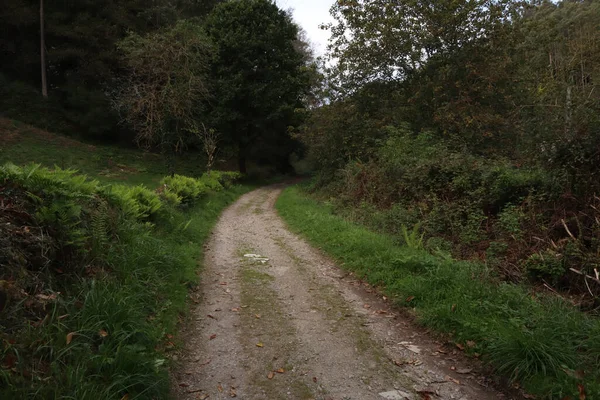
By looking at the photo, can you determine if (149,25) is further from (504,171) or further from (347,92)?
(504,171)

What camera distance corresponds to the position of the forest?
5.88 m

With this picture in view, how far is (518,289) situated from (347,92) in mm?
14624

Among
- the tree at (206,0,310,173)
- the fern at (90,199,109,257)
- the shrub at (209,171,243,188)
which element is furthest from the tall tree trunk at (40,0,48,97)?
the fern at (90,199,109,257)

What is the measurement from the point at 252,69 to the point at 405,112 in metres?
15.9

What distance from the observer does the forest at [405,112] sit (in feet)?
19.3

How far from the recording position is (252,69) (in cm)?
2770

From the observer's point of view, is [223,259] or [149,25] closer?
[223,259]

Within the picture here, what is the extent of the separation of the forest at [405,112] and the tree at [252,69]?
0.15 m

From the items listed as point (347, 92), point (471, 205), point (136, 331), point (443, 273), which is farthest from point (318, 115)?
point (136, 331)

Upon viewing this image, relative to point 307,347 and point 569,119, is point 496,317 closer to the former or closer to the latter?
point 307,347

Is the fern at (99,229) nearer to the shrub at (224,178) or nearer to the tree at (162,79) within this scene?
the tree at (162,79)

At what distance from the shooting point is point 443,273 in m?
5.29

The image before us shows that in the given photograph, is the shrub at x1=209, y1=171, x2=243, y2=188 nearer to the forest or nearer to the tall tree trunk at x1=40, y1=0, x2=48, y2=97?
the forest

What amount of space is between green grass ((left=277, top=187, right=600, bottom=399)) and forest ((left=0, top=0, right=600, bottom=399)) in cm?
3
